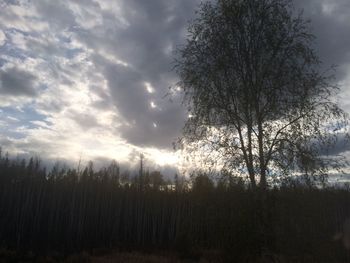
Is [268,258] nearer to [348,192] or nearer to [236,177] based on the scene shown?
[236,177]

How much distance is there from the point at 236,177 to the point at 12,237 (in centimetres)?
1840

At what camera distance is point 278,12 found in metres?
10.3

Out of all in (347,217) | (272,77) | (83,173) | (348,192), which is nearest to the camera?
(272,77)

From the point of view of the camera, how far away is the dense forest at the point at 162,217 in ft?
27.6

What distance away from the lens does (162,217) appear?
Result: 1138 inches

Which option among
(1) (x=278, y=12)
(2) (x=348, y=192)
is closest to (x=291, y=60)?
(1) (x=278, y=12)

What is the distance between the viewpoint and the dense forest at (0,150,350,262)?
840 cm

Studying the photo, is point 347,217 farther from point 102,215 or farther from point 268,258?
point 268,258

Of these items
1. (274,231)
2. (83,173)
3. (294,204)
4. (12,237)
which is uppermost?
(83,173)

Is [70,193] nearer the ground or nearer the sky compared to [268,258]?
nearer the sky

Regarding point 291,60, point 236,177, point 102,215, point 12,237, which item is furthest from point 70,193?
point 291,60

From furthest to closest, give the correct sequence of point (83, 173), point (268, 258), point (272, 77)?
point (83, 173)
point (272, 77)
point (268, 258)

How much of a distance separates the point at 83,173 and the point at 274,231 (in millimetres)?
22989

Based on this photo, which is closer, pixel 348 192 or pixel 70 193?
pixel 70 193
